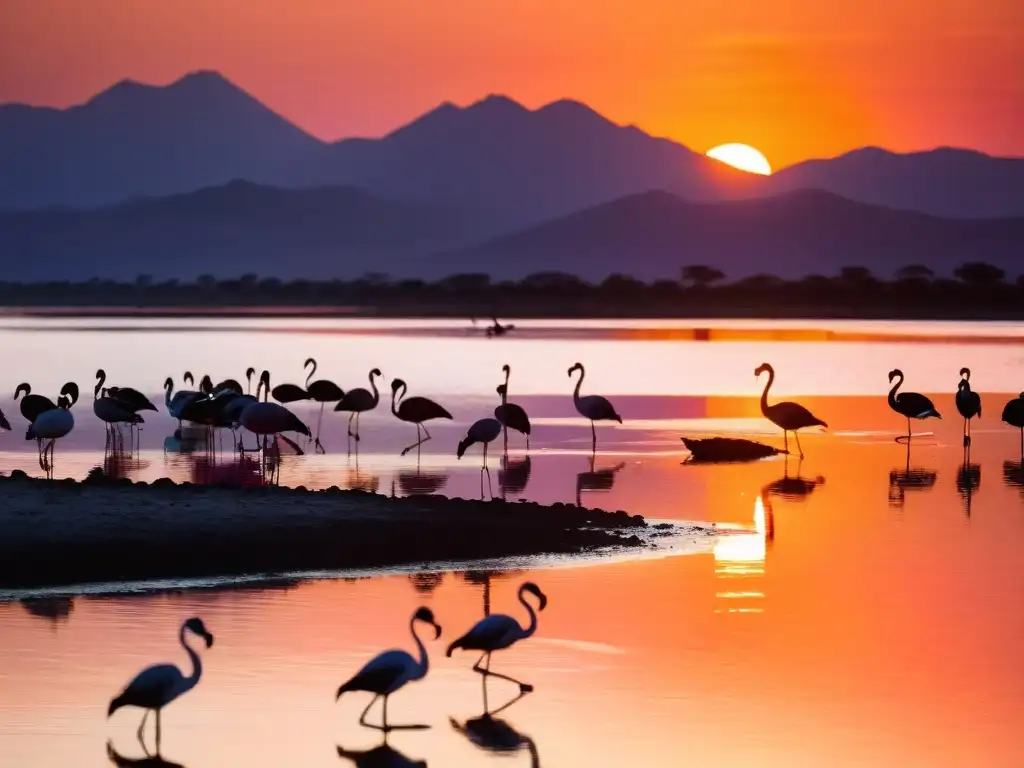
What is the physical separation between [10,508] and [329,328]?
231 ft

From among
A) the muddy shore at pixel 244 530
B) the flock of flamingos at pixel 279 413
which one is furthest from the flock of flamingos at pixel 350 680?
the flock of flamingos at pixel 279 413

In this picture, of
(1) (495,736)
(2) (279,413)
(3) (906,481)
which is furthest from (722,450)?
(1) (495,736)

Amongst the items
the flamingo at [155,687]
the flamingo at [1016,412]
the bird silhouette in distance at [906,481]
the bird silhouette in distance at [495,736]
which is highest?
the flamingo at [1016,412]

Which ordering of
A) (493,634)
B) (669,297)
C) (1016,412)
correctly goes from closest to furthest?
1. (493,634)
2. (1016,412)
3. (669,297)

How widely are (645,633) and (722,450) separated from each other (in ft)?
40.5

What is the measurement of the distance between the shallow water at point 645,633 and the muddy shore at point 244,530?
88cm

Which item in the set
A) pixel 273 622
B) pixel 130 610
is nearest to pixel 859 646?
pixel 273 622

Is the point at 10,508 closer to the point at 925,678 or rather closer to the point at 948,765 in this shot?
the point at 925,678

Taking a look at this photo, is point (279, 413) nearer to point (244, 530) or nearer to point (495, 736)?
point (244, 530)

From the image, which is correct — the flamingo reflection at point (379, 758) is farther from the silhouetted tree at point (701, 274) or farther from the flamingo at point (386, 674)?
the silhouetted tree at point (701, 274)

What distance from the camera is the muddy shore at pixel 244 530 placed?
1557 cm

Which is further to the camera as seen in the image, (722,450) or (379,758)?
(722,450)

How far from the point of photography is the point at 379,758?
10.1 m

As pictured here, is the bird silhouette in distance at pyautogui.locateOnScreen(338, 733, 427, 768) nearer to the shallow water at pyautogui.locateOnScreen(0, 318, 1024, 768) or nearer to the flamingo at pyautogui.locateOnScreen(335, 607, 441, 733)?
the shallow water at pyautogui.locateOnScreen(0, 318, 1024, 768)
